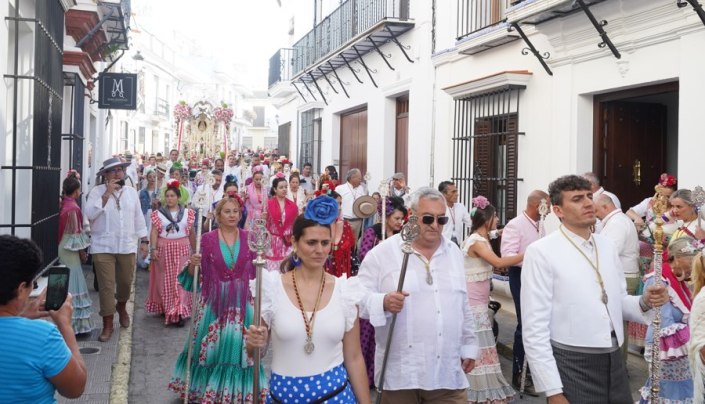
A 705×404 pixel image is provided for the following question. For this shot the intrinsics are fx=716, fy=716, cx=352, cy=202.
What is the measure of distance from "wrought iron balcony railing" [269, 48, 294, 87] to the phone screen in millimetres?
22857

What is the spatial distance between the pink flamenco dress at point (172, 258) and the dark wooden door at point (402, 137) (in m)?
6.95

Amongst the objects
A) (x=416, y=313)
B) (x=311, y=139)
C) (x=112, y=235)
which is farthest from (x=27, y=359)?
(x=311, y=139)

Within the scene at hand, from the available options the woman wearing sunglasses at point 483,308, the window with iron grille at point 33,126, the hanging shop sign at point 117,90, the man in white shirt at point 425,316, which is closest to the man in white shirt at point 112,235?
the window with iron grille at point 33,126

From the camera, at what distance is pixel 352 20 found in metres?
16.9

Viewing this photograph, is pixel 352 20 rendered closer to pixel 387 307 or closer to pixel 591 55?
pixel 591 55

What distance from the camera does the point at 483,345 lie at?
6008 millimetres

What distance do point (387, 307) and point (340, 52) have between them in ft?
44.3

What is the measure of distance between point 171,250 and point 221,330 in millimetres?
3472

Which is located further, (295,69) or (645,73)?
(295,69)

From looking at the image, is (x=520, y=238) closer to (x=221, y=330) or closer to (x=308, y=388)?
(x=221, y=330)

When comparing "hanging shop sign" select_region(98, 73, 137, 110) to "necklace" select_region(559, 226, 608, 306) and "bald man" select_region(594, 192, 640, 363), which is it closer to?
"bald man" select_region(594, 192, 640, 363)

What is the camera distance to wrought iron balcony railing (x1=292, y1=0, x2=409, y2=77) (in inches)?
576

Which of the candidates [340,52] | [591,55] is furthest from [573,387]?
[340,52]

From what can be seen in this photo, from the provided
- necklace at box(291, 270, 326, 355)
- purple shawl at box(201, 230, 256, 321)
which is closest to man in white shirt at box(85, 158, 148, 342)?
purple shawl at box(201, 230, 256, 321)
